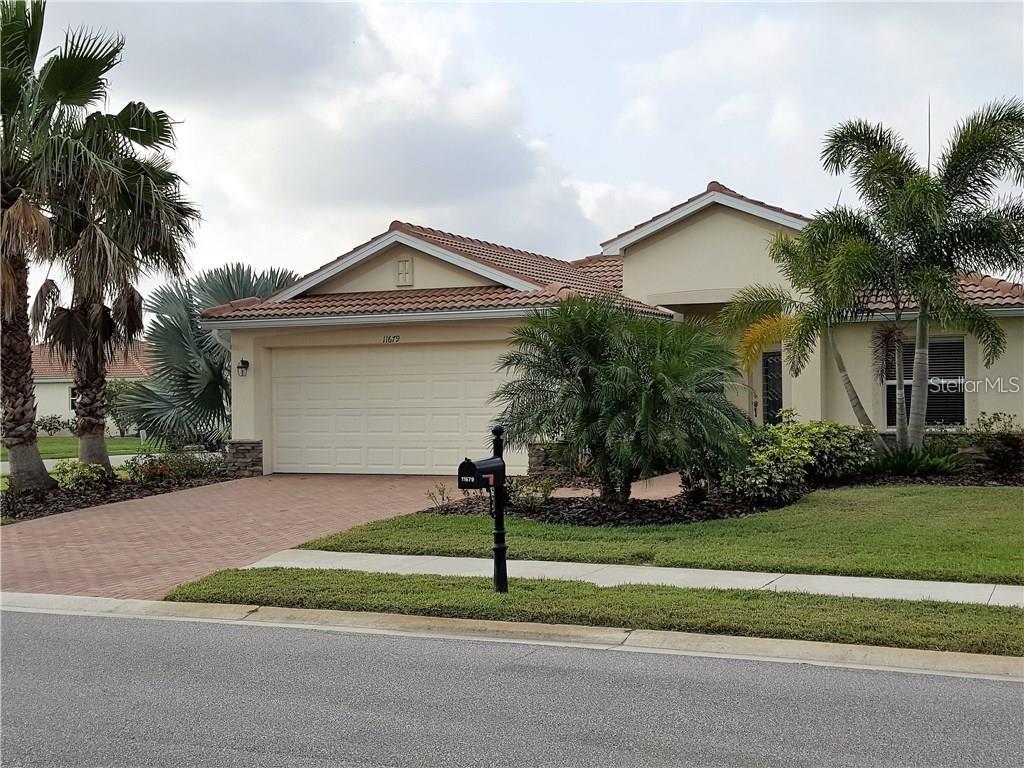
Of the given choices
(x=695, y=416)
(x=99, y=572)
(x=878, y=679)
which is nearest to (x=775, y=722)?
(x=878, y=679)

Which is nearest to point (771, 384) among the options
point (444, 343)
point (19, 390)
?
point (444, 343)

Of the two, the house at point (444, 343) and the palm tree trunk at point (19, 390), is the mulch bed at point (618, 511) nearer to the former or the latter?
the house at point (444, 343)

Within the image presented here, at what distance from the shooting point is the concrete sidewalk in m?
8.90

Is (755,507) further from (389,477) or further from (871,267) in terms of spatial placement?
(389,477)

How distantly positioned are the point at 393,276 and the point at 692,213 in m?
5.75

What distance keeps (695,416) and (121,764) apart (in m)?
8.48

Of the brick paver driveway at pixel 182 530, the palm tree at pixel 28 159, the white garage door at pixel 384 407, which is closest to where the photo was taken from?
the brick paver driveway at pixel 182 530

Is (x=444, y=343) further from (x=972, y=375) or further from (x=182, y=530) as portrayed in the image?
(x=972, y=375)

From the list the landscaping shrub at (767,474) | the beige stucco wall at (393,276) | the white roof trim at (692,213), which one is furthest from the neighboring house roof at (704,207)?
the landscaping shrub at (767,474)

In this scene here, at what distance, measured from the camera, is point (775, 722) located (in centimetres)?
595

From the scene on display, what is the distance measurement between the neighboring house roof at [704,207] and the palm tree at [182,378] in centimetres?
722

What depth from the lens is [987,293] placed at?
60.2 feet

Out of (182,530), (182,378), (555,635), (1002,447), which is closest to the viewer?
(555,635)

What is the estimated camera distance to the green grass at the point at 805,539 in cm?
1001
